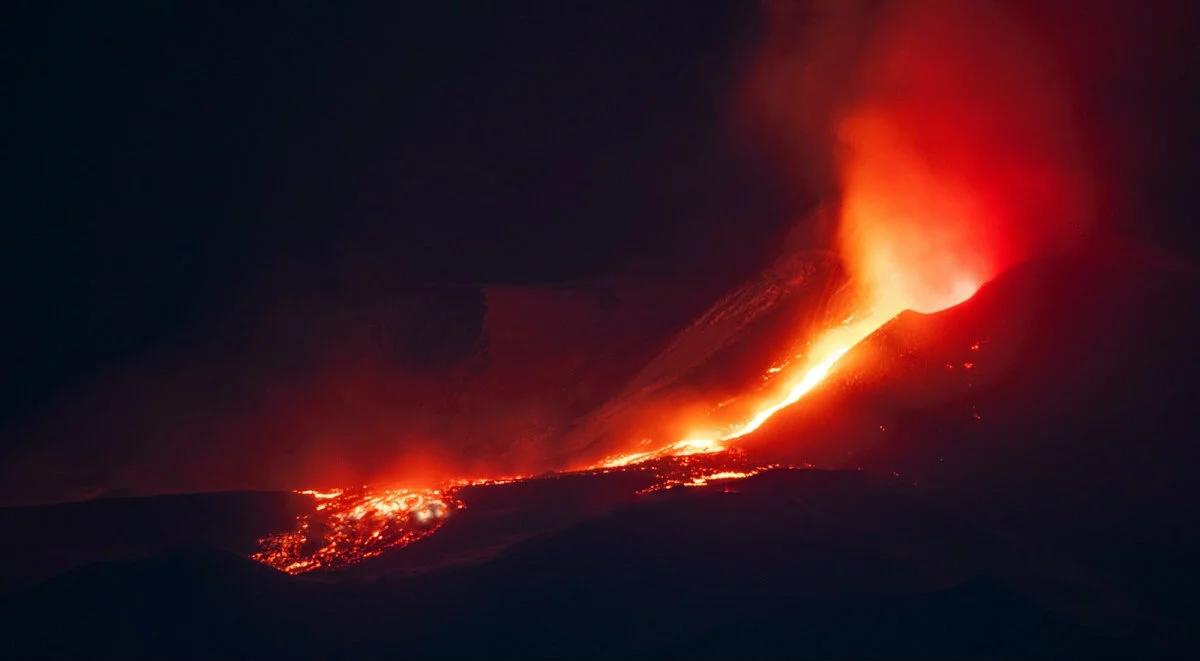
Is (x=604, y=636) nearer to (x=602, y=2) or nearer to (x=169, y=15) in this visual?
(x=602, y=2)

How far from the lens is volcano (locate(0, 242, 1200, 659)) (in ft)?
17.4

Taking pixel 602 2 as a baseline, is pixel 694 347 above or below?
below

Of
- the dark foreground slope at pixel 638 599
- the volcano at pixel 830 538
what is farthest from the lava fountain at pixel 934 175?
the dark foreground slope at pixel 638 599

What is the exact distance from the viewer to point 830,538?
5918 millimetres

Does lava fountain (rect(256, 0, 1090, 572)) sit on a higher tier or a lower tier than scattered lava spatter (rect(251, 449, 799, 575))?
higher

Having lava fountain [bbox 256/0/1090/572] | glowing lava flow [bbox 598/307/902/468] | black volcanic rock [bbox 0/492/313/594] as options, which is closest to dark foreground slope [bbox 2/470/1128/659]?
black volcanic rock [bbox 0/492/313/594]

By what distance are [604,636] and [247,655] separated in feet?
6.10

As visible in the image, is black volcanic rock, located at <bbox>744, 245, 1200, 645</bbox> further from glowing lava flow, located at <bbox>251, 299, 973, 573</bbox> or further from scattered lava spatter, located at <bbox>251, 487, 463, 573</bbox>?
scattered lava spatter, located at <bbox>251, 487, 463, 573</bbox>

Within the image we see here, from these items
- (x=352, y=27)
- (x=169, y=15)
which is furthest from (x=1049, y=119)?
(x=169, y=15)

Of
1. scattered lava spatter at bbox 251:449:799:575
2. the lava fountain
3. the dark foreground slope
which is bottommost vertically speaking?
the dark foreground slope

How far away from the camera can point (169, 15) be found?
8883mm

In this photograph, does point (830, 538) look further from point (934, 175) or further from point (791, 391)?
point (934, 175)

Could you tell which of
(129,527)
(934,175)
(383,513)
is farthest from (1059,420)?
(129,527)

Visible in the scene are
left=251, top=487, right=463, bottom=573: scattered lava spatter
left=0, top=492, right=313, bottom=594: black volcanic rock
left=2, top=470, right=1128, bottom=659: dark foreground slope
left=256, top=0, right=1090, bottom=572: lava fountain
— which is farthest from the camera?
left=256, top=0, right=1090, bottom=572: lava fountain
